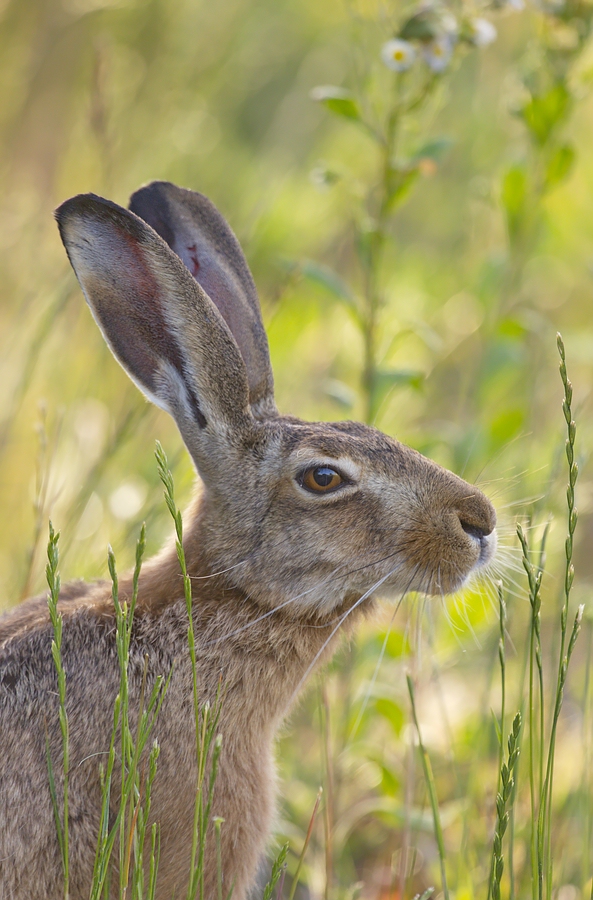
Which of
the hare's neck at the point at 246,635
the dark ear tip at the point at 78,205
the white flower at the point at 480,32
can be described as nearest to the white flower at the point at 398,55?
the white flower at the point at 480,32

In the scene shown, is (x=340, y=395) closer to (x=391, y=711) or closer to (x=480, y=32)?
(x=391, y=711)

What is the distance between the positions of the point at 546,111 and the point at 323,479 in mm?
2037

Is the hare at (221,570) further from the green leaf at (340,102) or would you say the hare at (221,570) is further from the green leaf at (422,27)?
the green leaf at (422,27)

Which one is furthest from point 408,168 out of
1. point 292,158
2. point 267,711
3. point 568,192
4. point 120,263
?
point 292,158

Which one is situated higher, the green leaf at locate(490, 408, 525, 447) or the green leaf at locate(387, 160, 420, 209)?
the green leaf at locate(387, 160, 420, 209)

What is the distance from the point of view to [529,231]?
4.32m

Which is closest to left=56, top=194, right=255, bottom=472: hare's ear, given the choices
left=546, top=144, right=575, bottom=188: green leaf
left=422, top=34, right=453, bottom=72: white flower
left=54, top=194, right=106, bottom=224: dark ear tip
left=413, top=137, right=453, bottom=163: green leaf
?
left=54, top=194, right=106, bottom=224: dark ear tip

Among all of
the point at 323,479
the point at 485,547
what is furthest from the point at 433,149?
the point at 485,547

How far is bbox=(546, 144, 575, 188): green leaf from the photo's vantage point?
13.3 feet

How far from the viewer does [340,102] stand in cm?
367

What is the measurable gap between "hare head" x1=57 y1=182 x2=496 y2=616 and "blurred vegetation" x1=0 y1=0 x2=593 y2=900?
0.25 m

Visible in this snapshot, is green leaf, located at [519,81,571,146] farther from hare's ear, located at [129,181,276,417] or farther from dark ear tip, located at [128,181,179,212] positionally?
dark ear tip, located at [128,181,179,212]

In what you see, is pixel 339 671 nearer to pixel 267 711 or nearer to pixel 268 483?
pixel 267 711

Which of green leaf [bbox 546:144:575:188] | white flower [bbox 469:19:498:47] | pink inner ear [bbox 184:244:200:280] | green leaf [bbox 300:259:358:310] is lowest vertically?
pink inner ear [bbox 184:244:200:280]
